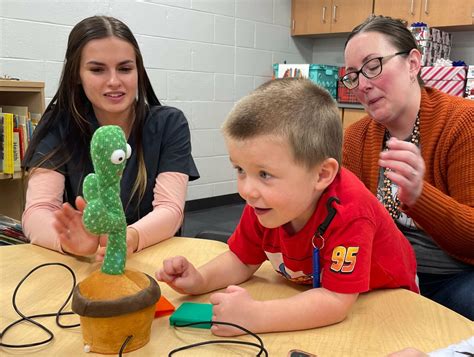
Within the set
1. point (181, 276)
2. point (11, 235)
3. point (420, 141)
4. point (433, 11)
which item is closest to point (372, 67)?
point (420, 141)

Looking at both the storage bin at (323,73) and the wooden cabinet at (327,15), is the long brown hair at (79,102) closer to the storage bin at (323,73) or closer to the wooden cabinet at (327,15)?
the storage bin at (323,73)

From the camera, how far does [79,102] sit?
1.47 metres

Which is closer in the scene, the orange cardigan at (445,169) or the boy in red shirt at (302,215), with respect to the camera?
the boy in red shirt at (302,215)

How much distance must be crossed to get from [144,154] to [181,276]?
0.66m

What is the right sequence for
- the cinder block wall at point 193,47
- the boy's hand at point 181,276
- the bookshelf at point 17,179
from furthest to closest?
1. the cinder block wall at point 193,47
2. the bookshelf at point 17,179
3. the boy's hand at point 181,276

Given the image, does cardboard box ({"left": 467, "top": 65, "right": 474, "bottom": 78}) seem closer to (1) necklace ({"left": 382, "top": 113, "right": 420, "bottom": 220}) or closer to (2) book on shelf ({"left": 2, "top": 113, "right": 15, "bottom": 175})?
(1) necklace ({"left": 382, "top": 113, "right": 420, "bottom": 220})

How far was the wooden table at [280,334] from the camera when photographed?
69 cm

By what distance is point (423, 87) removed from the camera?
1.47m

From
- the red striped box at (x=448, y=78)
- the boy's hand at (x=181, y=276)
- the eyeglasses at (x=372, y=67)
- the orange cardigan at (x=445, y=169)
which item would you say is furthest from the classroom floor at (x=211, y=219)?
the boy's hand at (x=181, y=276)

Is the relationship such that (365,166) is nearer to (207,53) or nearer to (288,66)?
(207,53)

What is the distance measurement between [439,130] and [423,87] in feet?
0.65

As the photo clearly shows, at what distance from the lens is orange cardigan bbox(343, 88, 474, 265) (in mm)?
1149

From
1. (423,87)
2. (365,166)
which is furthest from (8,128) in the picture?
(423,87)

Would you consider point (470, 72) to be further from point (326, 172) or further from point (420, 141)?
point (326, 172)
